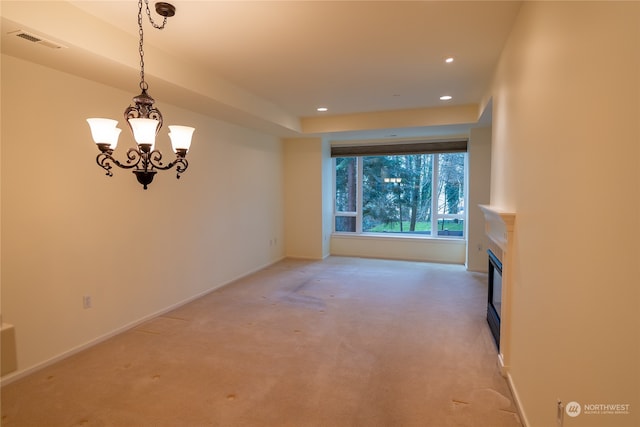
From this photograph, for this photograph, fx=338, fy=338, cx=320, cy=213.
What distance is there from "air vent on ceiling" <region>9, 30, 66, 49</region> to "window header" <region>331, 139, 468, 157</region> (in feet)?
17.8

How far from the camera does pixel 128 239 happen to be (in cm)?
363

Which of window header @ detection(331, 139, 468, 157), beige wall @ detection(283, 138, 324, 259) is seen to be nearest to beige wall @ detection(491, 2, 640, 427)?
window header @ detection(331, 139, 468, 157)

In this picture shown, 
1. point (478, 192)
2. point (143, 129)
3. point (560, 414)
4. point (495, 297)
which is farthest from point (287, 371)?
point (478, 192)

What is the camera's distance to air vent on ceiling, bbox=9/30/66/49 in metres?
2.23

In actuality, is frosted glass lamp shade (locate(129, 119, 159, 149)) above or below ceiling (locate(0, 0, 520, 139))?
below

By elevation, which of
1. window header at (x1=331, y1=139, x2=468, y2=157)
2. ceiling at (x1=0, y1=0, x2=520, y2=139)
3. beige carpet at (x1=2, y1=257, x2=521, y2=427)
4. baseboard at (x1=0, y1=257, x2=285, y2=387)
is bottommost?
beige carpet at (x1=2, y1=257, x2=521, y2=427)

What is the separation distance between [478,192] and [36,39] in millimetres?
6014

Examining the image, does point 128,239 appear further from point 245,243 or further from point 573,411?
point 573,411

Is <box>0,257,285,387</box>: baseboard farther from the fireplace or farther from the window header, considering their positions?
the window header

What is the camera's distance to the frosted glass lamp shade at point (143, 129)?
205 centimetres

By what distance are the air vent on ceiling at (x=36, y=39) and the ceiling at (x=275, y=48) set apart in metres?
0.04

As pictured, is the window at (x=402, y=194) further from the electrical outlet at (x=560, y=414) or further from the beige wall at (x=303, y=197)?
the electrical outlet at (x=560, y=414)

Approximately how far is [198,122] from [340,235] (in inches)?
160

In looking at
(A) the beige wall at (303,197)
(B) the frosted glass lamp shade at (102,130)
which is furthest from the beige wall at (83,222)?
(A) the beige wall at (303,197)
